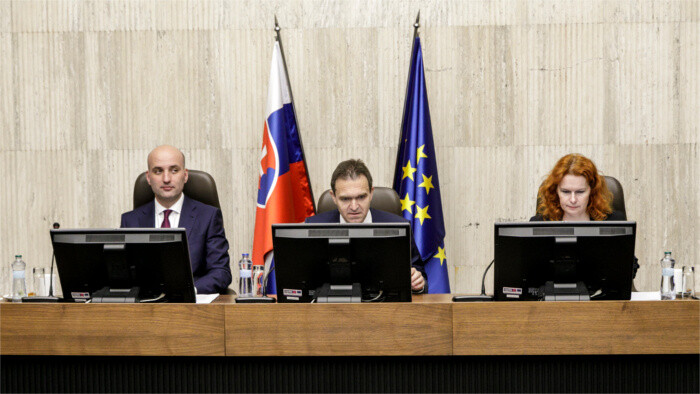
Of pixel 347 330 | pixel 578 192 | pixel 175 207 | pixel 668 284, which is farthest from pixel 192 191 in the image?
pixel 668 284

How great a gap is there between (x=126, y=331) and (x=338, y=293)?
77 cm

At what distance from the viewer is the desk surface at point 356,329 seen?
238cm

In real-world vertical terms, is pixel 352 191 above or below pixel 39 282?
above

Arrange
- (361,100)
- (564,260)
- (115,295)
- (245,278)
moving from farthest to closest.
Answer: (361,100), (245,278), (115,295), (564,260)

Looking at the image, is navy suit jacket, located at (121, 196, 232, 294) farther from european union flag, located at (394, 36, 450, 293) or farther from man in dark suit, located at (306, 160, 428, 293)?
european union flag, located at (394, 36, 450, 293)

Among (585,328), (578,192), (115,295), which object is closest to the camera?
(585,328)

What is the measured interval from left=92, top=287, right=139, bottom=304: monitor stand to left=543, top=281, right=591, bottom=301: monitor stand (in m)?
1.53

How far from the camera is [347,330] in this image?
7.96 ft

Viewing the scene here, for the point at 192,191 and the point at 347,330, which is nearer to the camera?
the point at 347,330

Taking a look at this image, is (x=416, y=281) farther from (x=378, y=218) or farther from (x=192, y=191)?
(x=192, y=191)

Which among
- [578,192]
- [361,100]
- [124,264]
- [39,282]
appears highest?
[361,100]

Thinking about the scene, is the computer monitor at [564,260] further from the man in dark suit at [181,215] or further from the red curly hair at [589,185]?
the man in dark suit at [181,215]

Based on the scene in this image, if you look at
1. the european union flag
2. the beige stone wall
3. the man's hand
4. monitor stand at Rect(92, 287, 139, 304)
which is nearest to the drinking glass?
monitor stand at Rect(92, 287, 139, 304)

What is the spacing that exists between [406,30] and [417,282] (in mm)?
2257
